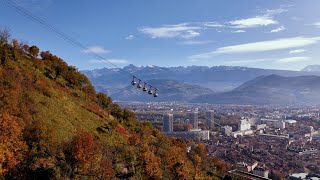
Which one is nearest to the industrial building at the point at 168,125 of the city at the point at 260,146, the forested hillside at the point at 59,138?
the city at the point at 260,146

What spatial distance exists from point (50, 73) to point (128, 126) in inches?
559

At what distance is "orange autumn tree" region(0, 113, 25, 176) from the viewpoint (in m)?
26.0

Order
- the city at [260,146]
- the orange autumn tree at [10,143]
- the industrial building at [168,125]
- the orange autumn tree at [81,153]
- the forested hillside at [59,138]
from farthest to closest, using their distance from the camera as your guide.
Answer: the industrial building at [168,125], the city at [260,146], the orange autumn tree at [81,153], the forested hillside at [59,138], the orange autumn tree at [10,143]

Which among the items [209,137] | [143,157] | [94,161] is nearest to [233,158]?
[209,137]

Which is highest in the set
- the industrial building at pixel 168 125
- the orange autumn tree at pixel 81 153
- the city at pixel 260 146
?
the orange autumn tree at pixel 81 153

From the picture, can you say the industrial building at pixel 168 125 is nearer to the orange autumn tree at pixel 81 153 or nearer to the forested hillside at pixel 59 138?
the forested hillside at pixel 59 138

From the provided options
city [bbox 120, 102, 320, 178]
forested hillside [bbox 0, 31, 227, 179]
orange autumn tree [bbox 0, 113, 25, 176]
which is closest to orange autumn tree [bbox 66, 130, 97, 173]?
forested hillside [bbox 0, 31, 227, 179]

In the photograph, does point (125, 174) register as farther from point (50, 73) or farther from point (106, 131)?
point (50, 73)

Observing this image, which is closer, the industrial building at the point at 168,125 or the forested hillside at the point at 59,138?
the forested hillside at the point at 59,138

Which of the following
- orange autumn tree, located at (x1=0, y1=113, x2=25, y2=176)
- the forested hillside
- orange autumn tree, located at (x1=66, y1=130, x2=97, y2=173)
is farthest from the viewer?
orange autumn tree, located at (x1=66, y1=130, x2=97, y2=173)

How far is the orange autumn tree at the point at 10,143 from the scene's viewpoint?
26.0 metres

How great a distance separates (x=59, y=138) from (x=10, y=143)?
687 centimetres

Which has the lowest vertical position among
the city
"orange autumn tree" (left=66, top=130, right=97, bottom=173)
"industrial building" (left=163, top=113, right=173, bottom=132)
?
the city

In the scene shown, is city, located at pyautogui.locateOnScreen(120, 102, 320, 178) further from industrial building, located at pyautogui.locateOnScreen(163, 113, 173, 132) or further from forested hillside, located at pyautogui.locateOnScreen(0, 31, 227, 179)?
forested hillside, located at pyautogui.locateOnScreen(0, 31, 227, 179)
